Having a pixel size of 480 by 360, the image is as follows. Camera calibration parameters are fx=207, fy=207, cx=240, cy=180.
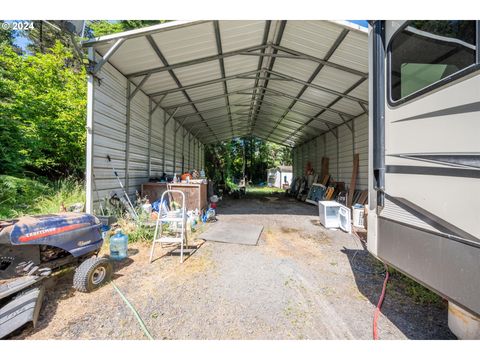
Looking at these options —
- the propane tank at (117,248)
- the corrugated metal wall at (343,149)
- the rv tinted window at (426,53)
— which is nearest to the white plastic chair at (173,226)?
the propane tank at (117,248)

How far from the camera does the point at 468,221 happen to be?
1.15 metres

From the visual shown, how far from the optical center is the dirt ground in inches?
69.4

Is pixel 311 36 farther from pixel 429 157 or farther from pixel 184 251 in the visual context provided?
pixel 184 251

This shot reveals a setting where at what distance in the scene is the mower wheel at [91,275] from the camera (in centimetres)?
221

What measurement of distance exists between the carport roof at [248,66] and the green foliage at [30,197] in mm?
3063

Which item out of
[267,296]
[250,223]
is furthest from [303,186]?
[267,296]

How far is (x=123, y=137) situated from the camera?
561 centimetres

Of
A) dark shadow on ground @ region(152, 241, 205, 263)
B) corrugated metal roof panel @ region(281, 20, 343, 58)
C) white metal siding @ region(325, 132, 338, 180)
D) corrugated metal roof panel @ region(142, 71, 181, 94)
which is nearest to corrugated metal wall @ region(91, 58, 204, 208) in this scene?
corrugated metal roof panel @ region(142, 71, 181, 94)

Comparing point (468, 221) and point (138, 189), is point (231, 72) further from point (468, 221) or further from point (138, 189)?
point (468, 221)

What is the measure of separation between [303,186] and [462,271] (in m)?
11.8

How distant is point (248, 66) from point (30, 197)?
6.66 meters

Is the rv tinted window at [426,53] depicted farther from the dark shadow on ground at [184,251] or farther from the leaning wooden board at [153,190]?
the leaning wooden board at [153,190]
